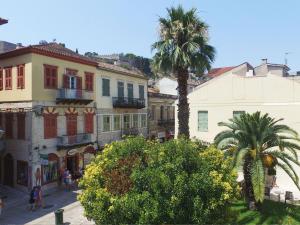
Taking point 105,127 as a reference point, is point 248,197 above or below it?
below

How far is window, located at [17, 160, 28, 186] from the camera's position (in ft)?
81.8

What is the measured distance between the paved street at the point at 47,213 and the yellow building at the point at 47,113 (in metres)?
2.47

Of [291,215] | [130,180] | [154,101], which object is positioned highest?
[154,101]

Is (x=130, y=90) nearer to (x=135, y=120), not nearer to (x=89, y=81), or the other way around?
(x=135, y=120)

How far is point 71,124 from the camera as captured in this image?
92.1 ft

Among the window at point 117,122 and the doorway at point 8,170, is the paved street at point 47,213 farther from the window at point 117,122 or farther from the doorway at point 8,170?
the window at point 117,122

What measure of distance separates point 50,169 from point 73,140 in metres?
2.93

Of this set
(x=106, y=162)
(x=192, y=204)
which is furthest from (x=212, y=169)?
(x=106, y=162)

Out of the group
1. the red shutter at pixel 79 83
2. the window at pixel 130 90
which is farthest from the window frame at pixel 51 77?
the window at pixel 130 90

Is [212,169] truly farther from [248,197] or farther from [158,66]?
[158,66]

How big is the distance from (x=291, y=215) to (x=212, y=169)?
847 centimetres

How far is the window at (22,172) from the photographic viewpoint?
81.8 feet

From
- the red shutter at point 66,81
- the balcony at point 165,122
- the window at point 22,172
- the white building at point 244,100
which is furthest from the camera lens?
the balcony at point 165,122

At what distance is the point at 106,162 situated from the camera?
517 inches
